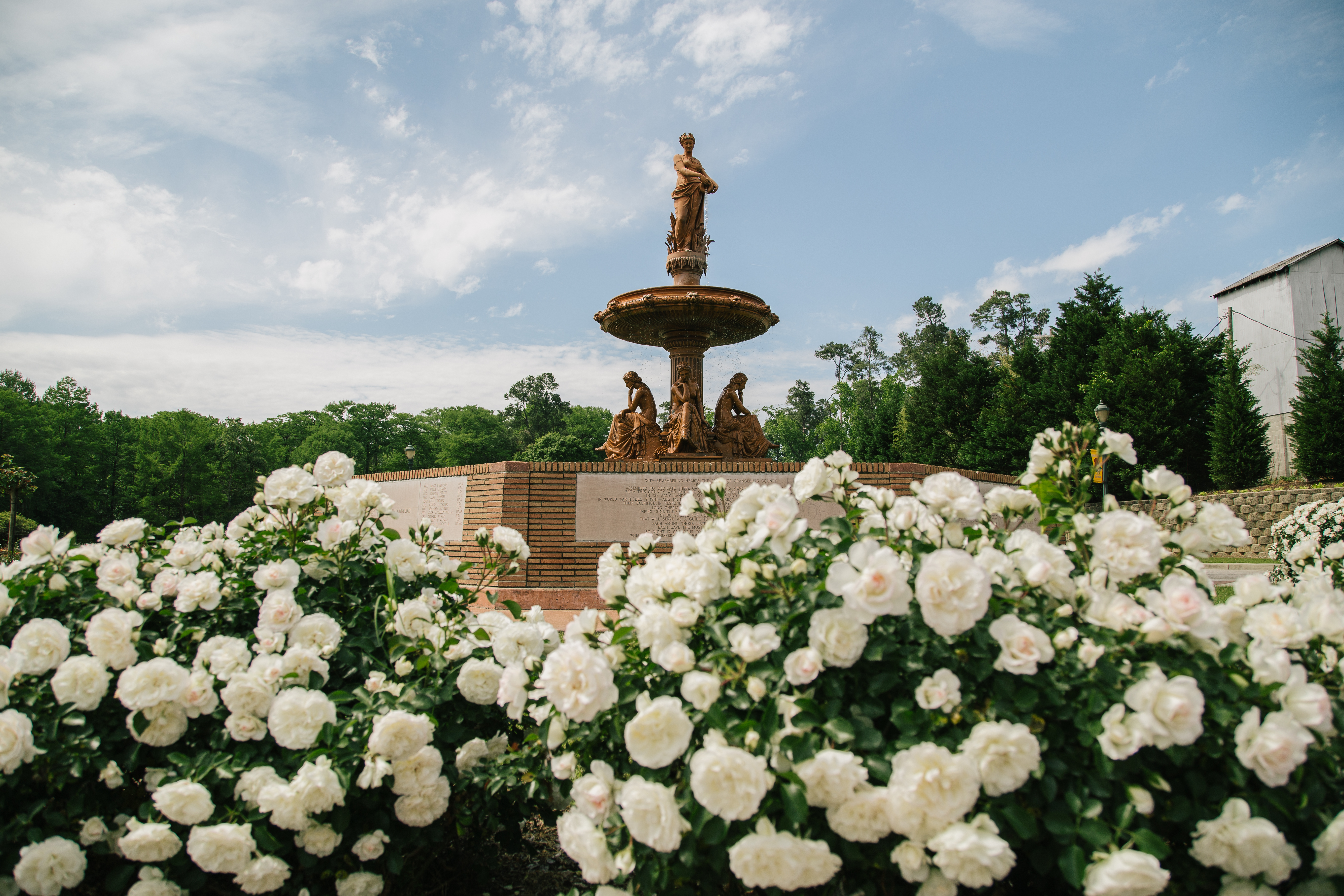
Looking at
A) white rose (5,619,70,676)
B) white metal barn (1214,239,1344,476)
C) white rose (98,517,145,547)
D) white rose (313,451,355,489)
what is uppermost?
white metal barn (1214,239,1344,476)

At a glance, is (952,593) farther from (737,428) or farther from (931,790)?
(737,428)

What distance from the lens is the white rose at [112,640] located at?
Answer: 2338mm

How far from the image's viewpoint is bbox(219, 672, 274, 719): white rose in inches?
87.8

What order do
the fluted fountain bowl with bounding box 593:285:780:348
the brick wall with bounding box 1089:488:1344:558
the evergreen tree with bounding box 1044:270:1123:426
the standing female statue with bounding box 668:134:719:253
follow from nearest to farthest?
1. the fluted fountain bowl with bounding box 593:285:780:348
2. the standing female statue with bounding box 668:134:719:253
3. the brick wall with bounding box 1089:488:1344:558
4. the evergreen tree with bounding box 1044:270:1123:426

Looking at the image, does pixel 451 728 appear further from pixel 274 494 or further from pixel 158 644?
pixel 274 494

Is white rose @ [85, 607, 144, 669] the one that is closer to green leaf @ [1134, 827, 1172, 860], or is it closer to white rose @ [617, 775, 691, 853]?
white rose @ [617, 775, 691, 853]

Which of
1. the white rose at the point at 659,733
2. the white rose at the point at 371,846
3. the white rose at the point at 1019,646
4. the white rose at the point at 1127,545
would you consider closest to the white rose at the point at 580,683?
the white rose at the point at 659,733

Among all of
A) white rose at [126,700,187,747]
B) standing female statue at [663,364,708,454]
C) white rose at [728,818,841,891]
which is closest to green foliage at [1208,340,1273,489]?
standing female statue at [663,364,708,454]

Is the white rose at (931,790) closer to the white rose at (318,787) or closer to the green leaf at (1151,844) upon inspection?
the green leaf at (1151,844)

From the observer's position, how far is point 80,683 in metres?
2.26

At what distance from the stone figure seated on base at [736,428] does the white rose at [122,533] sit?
9.82 meters

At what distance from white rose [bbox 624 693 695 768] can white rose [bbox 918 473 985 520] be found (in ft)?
3.16

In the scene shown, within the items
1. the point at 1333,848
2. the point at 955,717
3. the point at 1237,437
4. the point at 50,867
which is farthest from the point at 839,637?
the point at 1237,437

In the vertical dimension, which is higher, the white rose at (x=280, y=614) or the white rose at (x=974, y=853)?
the white rose at (x=280, y=614)
